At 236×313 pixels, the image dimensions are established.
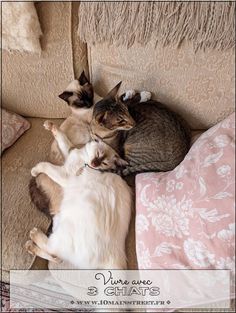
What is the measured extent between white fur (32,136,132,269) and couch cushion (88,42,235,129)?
268 mm

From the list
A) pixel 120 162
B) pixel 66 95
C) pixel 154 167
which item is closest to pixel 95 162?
pixel 120 162

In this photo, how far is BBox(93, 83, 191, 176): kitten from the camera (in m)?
1.13

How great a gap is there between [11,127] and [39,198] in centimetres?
34

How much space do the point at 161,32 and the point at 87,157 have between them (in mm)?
455

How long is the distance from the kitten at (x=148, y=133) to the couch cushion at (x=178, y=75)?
49mm

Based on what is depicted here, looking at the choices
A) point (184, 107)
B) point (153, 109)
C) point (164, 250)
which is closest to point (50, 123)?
point (153, 109)

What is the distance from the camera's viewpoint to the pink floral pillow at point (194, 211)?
0.87 m

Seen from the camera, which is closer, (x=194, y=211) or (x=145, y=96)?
(x=194, y=211)

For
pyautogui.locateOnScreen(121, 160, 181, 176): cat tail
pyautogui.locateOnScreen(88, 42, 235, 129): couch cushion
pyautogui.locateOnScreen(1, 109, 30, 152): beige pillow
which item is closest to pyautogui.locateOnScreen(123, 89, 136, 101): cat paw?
pyautogui.locateOnScreen(88, 42, 235, 129): couch cushion

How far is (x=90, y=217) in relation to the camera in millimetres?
1037

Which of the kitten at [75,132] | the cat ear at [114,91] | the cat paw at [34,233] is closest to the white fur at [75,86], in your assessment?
the kitten at [75,132]

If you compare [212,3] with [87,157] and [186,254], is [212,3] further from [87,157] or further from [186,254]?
[186,254]

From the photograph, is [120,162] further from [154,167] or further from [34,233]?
[34,233]

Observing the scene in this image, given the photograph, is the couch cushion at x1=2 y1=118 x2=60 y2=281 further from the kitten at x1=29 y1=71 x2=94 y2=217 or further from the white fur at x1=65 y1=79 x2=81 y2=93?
the white fur at x1=65 y1=79 x2=81 y2=93
